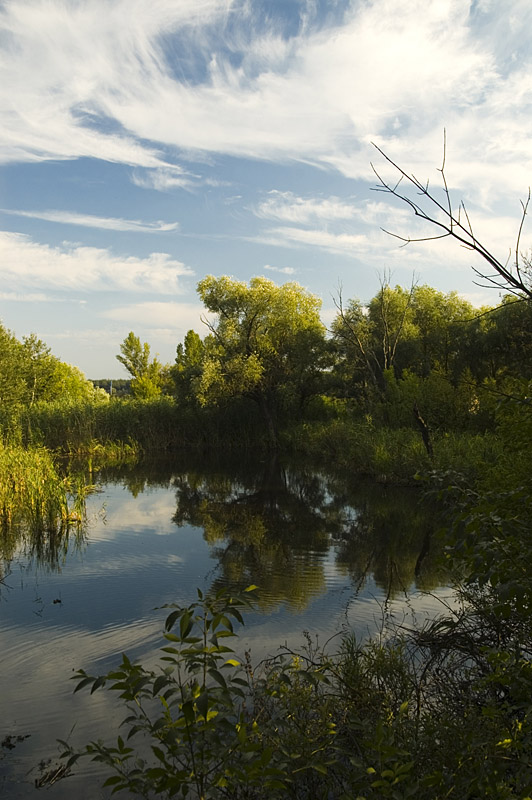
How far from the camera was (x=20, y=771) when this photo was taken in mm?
4922

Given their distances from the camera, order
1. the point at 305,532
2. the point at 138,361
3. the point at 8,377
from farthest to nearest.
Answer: the point at 138,361
the point at 8,377
the point at 305,532

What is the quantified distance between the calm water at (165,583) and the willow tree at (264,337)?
16.3 metres

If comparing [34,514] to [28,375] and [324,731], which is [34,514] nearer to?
[324,731]

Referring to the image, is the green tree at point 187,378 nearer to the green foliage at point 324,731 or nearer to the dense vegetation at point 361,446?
the dense vegetation at point 361,446

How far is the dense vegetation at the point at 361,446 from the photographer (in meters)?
3.55

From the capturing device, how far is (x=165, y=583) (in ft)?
34.7

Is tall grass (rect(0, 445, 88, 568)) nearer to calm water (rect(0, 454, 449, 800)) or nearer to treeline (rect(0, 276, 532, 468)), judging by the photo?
calm water (rect(0, 454, 449, 800))

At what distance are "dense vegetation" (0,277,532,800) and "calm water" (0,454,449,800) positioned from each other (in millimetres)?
529

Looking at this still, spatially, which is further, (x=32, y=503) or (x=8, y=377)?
(x=8, y=377)

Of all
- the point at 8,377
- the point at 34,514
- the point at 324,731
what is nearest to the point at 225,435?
the point at 8,377

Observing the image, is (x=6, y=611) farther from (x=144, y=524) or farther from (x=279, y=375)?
(x=279, y=375)

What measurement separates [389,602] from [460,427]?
16164 mm

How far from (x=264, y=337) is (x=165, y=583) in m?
26.8

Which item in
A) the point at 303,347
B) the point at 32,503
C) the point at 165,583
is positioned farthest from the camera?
the point at 303,347
